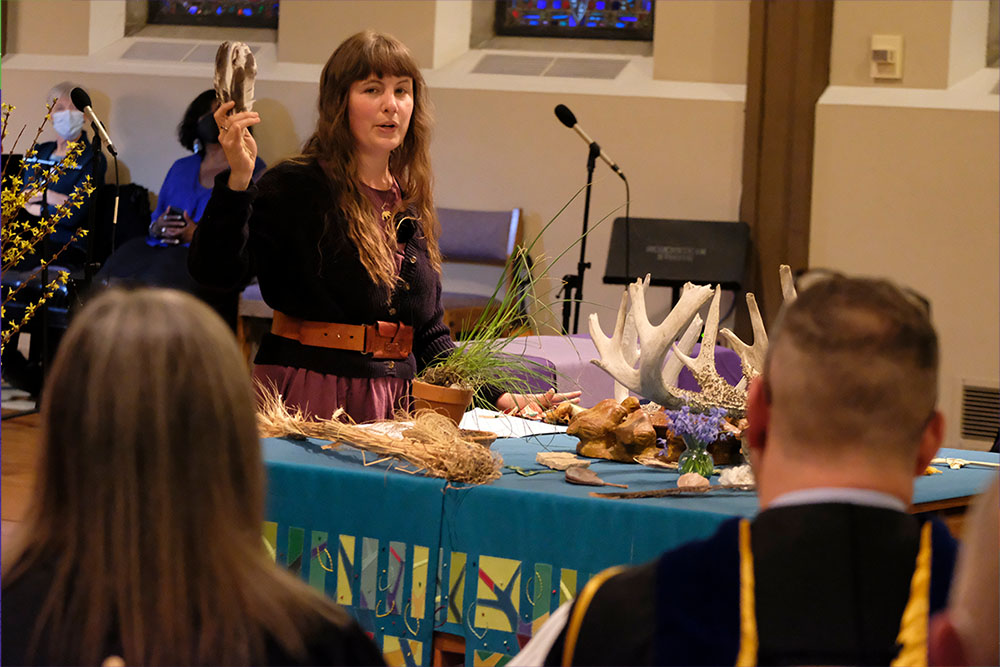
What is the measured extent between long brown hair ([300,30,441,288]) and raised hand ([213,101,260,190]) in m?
0.24

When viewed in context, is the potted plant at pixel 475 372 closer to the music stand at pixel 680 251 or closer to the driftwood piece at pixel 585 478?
the driftwood piece at pixel 585 478

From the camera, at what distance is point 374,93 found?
2721mm

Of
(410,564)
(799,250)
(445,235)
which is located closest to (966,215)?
(799,250)

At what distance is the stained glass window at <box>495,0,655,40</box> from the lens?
23.7ft

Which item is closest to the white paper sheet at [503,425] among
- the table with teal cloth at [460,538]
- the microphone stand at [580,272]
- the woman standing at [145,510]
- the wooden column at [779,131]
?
the table with teal cloth at [460,538]

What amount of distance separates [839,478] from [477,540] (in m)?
0.99

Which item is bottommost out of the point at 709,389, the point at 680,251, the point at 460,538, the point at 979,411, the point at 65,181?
the point at 979,411

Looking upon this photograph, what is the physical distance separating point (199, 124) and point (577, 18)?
7.63ft

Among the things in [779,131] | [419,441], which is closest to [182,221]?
[779,131]

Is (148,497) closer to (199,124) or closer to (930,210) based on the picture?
(930,210)

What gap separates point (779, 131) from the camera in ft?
21.0

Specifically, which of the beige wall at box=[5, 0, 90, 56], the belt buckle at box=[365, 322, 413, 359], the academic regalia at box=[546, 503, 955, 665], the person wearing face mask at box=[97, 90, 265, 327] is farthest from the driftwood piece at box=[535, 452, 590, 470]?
the beige wall at box=[5, 0, 90, 56]

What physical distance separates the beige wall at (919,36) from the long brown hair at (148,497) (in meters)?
5.86

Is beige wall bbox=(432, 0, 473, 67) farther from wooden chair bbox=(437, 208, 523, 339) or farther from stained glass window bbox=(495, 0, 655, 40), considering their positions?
wooden chair bbox=(437, 208, 523, 339)
